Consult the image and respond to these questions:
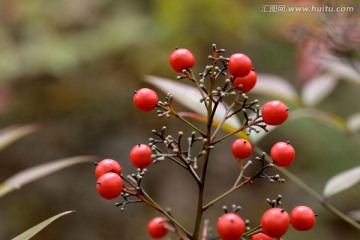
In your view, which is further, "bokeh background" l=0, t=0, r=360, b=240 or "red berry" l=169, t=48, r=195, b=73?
"bokeh background" l=0, t=0, r=360, b=240

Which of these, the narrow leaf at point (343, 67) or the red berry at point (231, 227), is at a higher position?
the narrow leaf at point (343, 67)

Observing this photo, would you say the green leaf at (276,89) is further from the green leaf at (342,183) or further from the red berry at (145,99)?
the red berry at (145,99)

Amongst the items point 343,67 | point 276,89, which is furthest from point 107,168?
point 343,67

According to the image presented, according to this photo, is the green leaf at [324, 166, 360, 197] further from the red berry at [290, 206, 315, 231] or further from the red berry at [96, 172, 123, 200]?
the red berry at [96, 172, 123, 200]

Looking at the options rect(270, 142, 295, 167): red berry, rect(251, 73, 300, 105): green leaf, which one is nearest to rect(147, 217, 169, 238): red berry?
rect(270, 142, 295, 167): red berry

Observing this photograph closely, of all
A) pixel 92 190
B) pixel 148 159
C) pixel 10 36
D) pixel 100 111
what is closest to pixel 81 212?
pixel 92 190

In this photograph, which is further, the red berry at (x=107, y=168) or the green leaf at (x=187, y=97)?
the green leaf at (x=187, y=97)

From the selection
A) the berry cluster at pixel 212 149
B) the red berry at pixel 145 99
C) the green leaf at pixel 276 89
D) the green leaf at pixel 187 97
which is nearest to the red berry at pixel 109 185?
the berry cluster at pixel 212 149
